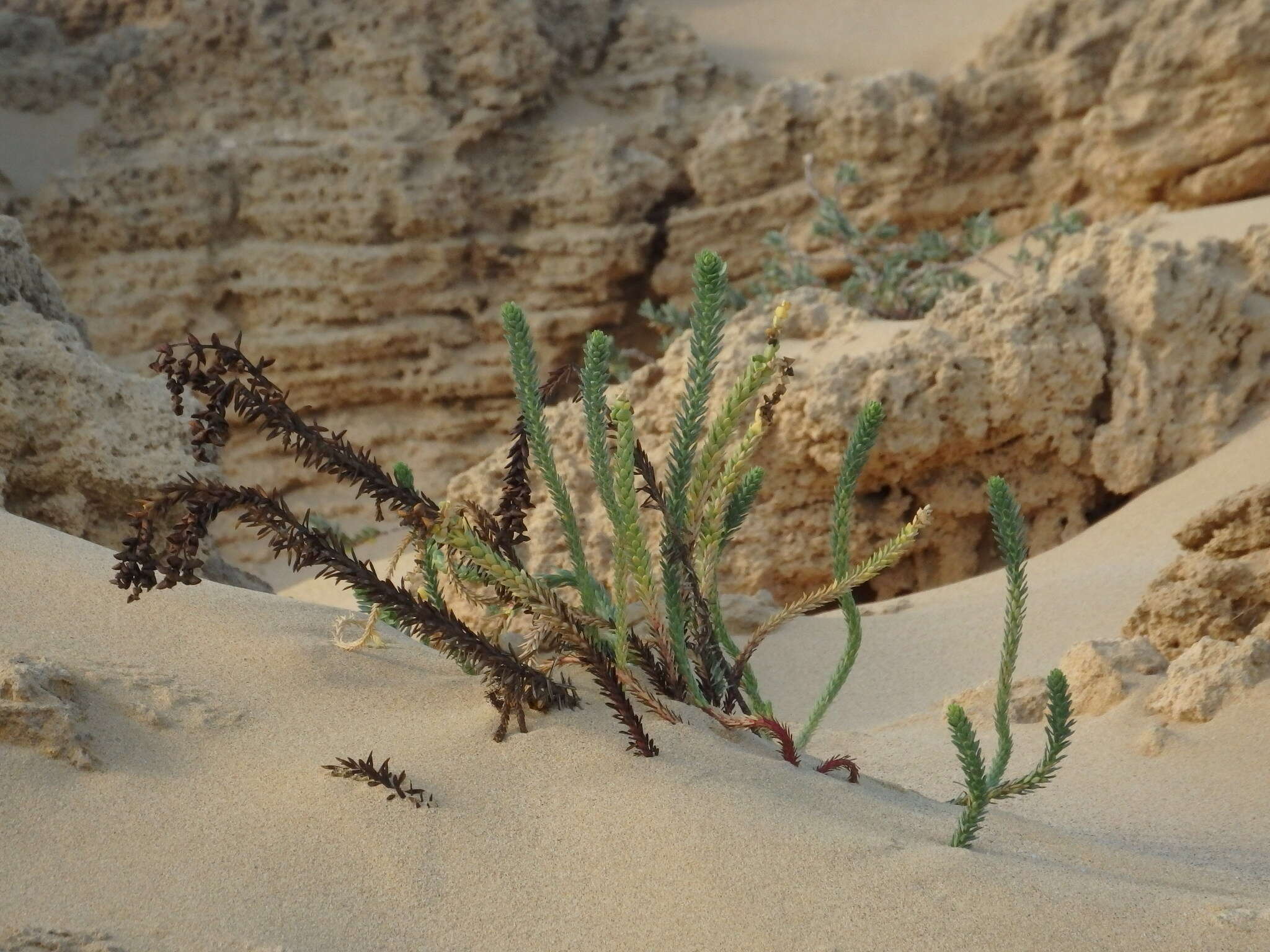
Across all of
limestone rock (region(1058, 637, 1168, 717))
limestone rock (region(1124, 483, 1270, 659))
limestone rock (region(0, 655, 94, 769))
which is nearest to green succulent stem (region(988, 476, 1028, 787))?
limestone rock (region(1058, 637, 1168, 717))

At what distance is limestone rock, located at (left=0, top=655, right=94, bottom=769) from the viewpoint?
1.66m

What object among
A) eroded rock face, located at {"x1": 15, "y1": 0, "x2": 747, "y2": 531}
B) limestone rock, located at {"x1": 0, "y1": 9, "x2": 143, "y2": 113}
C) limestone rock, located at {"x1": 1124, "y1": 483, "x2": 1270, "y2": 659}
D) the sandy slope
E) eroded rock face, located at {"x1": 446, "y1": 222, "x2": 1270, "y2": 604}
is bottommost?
the sandy slope

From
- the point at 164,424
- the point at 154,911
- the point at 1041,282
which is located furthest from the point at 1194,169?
the point at 154,911

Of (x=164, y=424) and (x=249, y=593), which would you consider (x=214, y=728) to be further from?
(x=164, y=424)

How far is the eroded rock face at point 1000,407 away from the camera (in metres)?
5.71

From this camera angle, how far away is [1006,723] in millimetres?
2270

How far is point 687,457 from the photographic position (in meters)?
2.25

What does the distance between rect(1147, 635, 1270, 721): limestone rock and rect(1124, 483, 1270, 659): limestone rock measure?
0.46 metres

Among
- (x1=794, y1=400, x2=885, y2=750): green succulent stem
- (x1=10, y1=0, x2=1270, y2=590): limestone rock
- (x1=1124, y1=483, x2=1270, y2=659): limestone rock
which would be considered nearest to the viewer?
(x1=794, y1=400, x2=885, y2=750): green succulent stem

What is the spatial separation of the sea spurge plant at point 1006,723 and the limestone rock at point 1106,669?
1.03 m

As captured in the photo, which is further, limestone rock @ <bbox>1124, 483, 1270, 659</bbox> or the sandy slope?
limestone rock @ <bbox>1124, 483, 1270, 659</bbox>

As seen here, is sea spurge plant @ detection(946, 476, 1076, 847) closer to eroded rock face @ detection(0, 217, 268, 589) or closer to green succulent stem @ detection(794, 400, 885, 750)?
green succulent stem @ detection(794, 400, 885, 750)

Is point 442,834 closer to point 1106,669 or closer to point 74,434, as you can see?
point 1106,669

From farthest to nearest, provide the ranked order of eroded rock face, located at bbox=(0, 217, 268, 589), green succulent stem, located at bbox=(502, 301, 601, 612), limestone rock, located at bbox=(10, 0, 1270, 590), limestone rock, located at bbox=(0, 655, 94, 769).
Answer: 1. limestone rock, located at bbox=(10, 0, 1270, 590)
2. eroded rock face, located at bbox=(0, 217, 268, 589)
3. green succulent stem, located at bbox=(502, 301, 601, 612)
4. limestone rock, located at bbox=(0, 655, 94, 769)
